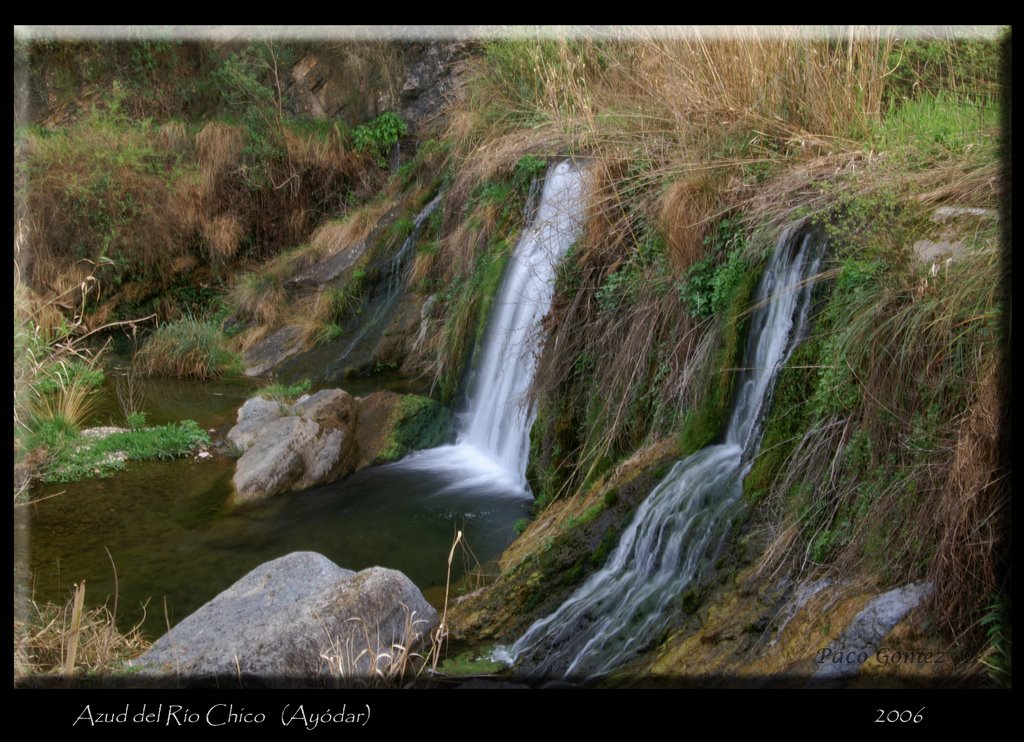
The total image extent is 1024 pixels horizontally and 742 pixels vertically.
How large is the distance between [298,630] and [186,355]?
676 cm

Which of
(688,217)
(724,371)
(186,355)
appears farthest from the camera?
(186,355)

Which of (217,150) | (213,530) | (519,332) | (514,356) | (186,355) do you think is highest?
(217,150)

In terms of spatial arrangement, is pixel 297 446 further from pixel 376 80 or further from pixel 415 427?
pixel 376 80

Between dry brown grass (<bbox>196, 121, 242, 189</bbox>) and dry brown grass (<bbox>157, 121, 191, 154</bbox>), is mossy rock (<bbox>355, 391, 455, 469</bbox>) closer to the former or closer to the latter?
dry brown grass (<bbox>196, 121, 242, 189</bbox>)

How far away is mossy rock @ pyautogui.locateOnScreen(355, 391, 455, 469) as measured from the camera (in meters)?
7.04

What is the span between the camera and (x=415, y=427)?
724 cm

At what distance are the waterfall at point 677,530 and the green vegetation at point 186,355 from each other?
6804mm

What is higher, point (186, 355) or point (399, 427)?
point (186, 355)

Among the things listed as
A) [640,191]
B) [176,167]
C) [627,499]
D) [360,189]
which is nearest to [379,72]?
[360,189]

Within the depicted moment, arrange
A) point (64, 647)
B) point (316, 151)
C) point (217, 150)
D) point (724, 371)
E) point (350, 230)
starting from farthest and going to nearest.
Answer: point (316, 151)
point (217, 150)
point (350, 230)
point (724, 371)
point (64, 647)

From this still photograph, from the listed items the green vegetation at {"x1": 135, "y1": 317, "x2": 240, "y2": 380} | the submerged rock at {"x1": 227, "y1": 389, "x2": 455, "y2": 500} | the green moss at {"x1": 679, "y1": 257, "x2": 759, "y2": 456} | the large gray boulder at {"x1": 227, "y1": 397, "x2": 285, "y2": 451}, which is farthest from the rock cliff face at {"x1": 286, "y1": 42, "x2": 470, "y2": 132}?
the green moss at {"x1": 679, "y1": 257, "x2": 759, "y2": 456}

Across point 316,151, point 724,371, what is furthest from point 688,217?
point 316,151

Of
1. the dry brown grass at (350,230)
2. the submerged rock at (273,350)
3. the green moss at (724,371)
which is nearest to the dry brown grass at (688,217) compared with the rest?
the green moss at (724,371)

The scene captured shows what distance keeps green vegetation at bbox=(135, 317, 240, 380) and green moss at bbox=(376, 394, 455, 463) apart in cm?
337
